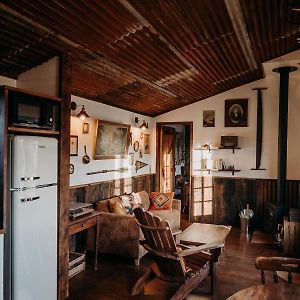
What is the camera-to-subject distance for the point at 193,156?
7.37m

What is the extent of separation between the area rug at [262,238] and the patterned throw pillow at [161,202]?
1659 mm

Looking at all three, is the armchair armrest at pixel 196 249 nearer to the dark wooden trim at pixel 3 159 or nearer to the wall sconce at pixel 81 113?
Result: the dark wooden trim at pixel 3 159

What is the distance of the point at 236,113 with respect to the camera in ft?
22.8

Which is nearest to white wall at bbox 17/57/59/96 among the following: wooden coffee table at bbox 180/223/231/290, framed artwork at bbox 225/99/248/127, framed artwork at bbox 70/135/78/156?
framed artwork at bbox 70/135/78/156

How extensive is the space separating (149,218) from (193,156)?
411 cm

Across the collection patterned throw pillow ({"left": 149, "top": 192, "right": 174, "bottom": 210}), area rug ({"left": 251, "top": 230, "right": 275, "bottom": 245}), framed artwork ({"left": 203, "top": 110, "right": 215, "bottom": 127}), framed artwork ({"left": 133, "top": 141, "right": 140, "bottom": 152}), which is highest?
framed artwork ({"left": 203, "top": 110, "right": 215, "bottom": 127})

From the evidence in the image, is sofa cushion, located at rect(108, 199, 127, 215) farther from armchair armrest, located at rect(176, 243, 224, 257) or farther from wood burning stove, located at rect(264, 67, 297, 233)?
wood burning stove, located at rect(264, 67, 297, 233)

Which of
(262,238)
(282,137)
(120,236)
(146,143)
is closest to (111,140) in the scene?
(146,143)

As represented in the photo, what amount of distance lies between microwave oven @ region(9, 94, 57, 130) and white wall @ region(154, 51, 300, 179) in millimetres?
4431

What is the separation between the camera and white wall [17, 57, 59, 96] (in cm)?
343

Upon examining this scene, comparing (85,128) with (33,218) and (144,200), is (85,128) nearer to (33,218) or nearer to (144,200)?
(144,200)

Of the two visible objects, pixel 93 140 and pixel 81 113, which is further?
pixel 93 140

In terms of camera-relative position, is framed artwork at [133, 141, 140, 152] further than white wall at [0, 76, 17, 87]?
Yes

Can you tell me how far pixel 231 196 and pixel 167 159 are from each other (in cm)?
204
